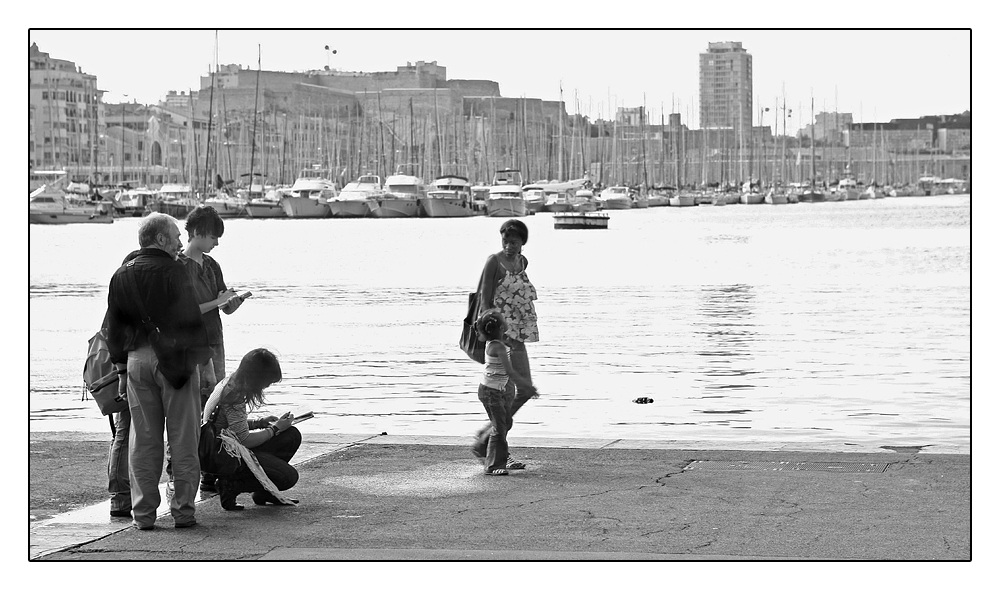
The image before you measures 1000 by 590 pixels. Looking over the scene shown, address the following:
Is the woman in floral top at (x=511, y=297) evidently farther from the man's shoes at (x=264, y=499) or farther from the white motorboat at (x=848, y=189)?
the white motorboat at (x=848, y=189)

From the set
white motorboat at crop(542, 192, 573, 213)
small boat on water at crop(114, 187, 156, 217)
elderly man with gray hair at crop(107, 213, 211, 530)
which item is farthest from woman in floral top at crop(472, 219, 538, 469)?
white motorboat at crop(542, 192, 573, 213)

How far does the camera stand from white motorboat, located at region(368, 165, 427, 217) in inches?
5039

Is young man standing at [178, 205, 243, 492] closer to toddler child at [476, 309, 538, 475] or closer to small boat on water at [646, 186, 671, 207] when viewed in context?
toddler child at [476, 309, 538, 475]

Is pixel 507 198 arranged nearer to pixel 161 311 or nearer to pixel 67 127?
pixel 67 127

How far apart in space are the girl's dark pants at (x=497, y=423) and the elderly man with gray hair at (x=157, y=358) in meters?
2.33

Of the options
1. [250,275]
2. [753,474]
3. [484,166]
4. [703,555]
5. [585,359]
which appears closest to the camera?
[703,555]

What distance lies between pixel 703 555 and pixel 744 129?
4075 inches

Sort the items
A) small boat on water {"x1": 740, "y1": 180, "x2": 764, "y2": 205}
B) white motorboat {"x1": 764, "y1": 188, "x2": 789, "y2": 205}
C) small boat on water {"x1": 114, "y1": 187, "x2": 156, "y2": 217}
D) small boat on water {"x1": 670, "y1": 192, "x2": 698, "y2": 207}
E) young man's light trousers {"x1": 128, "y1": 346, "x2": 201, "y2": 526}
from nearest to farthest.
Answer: young man's light trousers {"x1": 128, "y1": 346, "x2": 201, "y2": 526}
small boat on water {"x1": 114, "y1": 187, "x2": 156, "y2": 217}
small boat on water {"x1": 670, "y1": 192, "x2": 698, "y2": 207}
small boat on water {"x1": 740, "y1": 180, "x2": 764, "y2": 205}
white motorboat {"x1": 764, "y1": 188, "x2": 789, "y2": 205}

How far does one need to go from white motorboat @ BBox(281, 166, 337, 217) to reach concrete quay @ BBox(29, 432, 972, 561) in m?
114

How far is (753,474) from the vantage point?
34.2ft

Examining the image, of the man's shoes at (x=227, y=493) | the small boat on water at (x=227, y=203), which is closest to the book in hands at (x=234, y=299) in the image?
the man's shoes at (x=227, y=493)

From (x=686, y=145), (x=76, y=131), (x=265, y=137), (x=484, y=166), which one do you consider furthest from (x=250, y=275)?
(x=686, y=145)

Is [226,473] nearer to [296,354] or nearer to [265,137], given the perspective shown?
[296,354]

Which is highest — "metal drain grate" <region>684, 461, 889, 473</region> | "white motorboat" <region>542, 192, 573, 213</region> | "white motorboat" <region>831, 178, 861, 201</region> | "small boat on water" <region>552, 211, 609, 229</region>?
"white motorboat" <region>831, 178, 861, 201</region>
